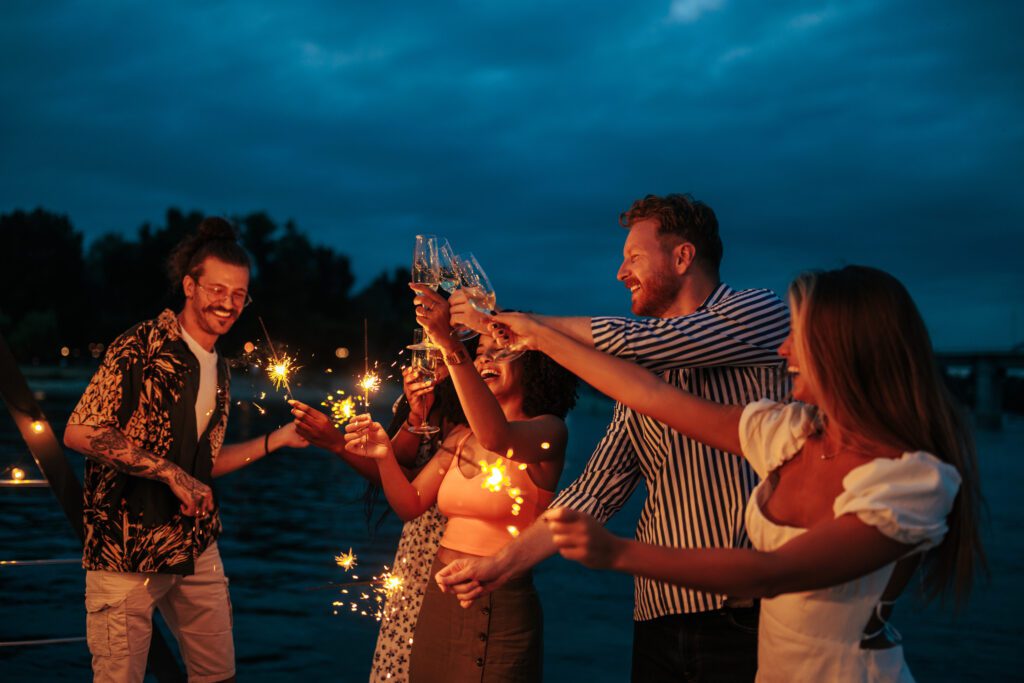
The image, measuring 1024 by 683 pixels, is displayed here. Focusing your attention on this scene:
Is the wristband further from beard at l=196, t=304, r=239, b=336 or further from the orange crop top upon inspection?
beard at l=196, t=304, r=239, b=336

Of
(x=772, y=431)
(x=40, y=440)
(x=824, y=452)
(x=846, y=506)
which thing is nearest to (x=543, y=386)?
(x=772, y=431)

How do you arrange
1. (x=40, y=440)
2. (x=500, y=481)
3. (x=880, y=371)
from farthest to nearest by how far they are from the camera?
1. (x=40, y=440)
2. (x=500, y=481)
3. (x=880, y=371)

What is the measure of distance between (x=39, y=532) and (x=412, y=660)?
36.8ft

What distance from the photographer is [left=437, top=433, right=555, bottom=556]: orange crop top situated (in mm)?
3674

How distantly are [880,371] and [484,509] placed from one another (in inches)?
72.9

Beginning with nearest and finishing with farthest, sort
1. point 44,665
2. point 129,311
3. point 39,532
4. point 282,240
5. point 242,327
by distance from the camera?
1. point 44,665
2. point 39,532
3. point 242,327
4. point 129,311
5. point 282,240

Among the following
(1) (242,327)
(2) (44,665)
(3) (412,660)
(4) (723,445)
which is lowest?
(2) (44,665)

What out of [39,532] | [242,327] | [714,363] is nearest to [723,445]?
[714,363]

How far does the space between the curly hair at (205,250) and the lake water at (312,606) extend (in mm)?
804

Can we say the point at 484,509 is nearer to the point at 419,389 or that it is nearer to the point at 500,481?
the point at 500,481

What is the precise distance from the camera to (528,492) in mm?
3768

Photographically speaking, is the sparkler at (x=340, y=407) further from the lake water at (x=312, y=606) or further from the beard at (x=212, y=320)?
the beard at (x=212, y=320)

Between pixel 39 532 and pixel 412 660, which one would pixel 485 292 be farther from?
pixel 39 532

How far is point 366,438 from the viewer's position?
3.65 m
